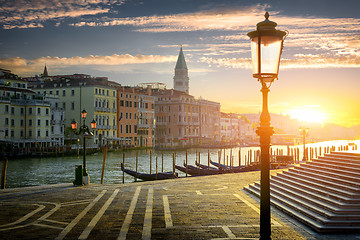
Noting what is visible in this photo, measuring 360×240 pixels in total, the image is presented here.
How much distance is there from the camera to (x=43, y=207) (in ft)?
36.7

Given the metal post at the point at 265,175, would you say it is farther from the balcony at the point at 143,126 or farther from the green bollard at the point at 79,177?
the balcony at the point at 143,126

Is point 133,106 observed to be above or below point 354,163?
above

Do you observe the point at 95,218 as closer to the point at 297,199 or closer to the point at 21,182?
the point at 297,199

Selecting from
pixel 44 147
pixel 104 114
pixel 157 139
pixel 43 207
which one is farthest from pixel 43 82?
pixel 43 207

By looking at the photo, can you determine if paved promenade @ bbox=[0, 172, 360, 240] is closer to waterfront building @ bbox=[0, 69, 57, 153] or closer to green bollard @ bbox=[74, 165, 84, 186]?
green bollard @ bbox=[74, 165, 84, 186]

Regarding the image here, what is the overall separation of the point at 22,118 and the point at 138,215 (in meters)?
50.7

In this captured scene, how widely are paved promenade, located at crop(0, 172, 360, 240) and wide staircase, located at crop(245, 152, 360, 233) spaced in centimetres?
42

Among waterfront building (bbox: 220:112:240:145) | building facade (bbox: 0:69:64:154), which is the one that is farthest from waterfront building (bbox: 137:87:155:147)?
waterfront building (bbox: 220:112:240:145)

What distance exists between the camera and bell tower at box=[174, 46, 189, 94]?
117812 mm

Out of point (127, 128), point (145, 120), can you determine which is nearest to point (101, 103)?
point (127, 128)

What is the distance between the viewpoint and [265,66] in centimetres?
547

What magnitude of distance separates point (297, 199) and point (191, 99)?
259 ft

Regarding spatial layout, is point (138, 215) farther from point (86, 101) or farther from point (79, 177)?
point (86, 101)

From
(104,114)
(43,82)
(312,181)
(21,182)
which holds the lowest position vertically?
(21,182)
